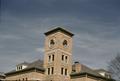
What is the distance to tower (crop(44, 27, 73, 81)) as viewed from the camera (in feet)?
183

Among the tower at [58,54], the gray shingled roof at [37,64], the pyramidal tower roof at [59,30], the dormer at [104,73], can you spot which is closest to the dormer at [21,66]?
the gray shingled roof at [37,64]

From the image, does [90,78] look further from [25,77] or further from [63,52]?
[25,77]

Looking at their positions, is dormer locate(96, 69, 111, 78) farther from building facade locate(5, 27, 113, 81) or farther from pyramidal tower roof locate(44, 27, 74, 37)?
pyramidal tower roof locate(44, 27, 74, 37)

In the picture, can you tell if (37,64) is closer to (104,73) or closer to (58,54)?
(58,54)

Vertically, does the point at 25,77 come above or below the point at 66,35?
below

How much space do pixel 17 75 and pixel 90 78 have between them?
1666cm

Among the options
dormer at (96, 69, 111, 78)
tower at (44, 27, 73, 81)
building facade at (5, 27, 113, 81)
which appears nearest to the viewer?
building facade at (5, 27, 113, 81)

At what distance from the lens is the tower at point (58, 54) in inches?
2196

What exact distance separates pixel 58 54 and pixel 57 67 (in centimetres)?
274

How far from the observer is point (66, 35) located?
58656 millimetres

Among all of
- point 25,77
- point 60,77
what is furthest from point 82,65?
point 25,77

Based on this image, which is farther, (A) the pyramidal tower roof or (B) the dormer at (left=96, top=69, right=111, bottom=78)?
(B) the dormer at (left=96, top=69, right=111, bottom=78)

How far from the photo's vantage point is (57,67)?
55562 millimetres

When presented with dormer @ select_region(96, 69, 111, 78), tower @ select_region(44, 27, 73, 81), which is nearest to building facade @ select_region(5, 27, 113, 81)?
tower @ select_region(44, 27, 73, 81)
